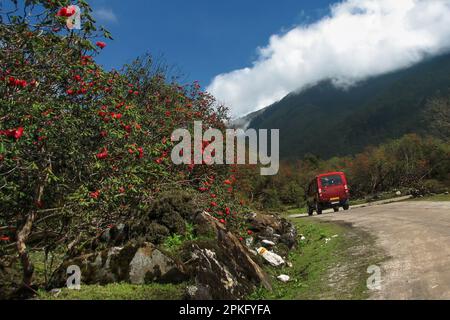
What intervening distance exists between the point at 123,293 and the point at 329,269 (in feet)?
15.3

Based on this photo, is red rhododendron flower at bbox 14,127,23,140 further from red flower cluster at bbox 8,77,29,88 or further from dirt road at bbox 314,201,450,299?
dirt road at bbox 314,201,450,299

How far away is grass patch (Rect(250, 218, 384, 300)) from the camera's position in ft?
23.4

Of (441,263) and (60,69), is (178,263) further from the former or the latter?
(441,263)

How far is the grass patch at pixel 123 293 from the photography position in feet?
20.3

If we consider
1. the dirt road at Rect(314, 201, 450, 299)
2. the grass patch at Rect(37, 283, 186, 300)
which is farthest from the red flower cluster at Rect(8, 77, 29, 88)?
the dirt road at Rect(314, 201, 450, 299)

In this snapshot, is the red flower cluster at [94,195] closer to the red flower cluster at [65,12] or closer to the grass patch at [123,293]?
the grass patch at [123,293]

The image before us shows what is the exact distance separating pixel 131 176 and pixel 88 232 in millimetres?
2256

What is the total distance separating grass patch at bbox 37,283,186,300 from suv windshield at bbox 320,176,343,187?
21.5 meters

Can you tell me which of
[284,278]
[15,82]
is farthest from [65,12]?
[284,278]

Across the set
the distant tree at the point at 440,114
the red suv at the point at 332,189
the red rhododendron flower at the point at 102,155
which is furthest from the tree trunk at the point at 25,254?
the distant tree at the point at 440,114

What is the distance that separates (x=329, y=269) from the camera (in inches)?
356

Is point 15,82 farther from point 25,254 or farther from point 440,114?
point 440,114

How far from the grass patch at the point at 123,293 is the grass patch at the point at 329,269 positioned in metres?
1.60
